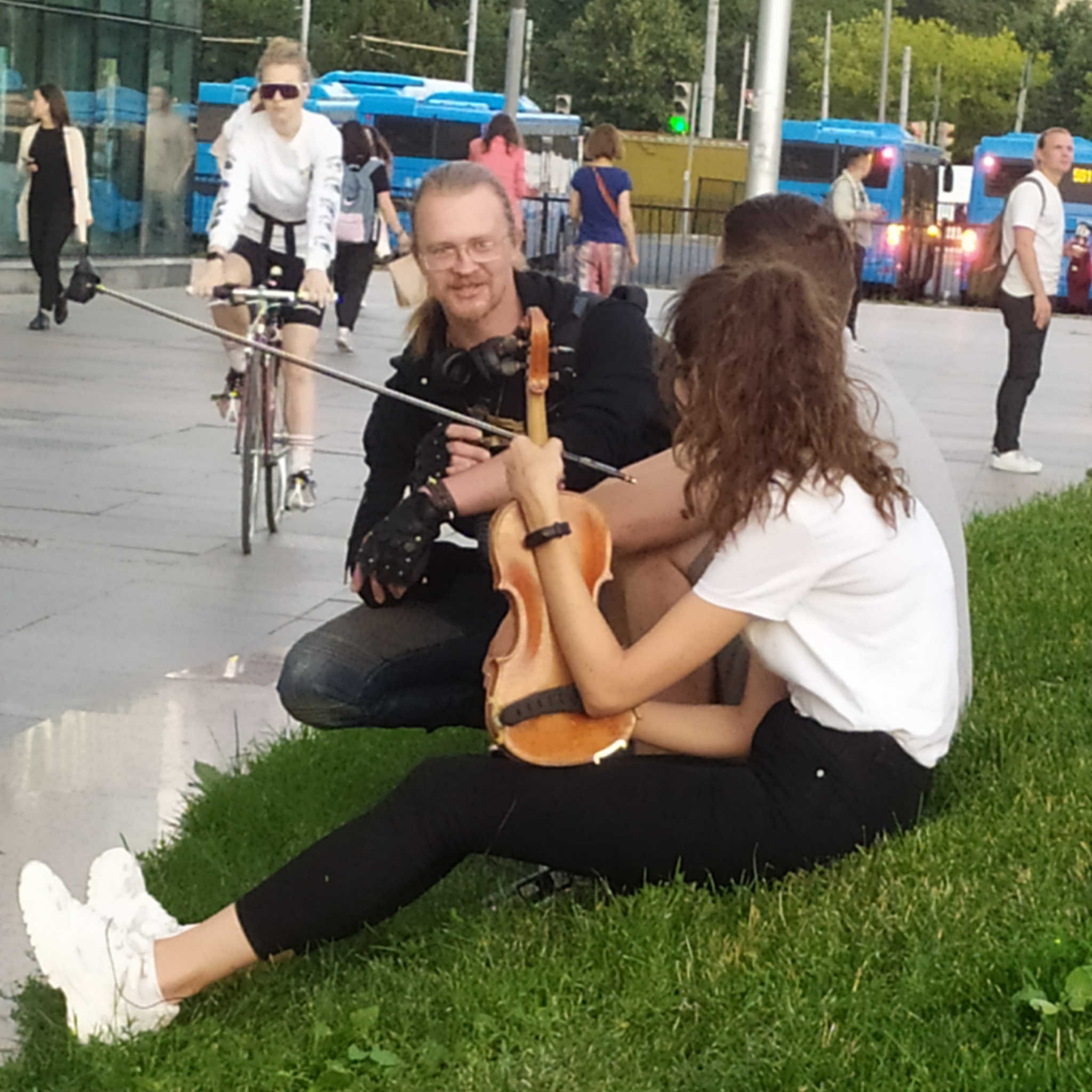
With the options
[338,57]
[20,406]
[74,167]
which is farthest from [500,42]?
[20,406]

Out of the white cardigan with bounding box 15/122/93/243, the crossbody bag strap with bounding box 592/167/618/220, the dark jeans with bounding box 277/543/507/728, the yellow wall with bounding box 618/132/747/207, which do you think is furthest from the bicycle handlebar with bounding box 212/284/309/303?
the yellow wall with bounding box 618/132/747/207

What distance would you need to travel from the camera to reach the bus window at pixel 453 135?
37688mm

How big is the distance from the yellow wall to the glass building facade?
33.5 m

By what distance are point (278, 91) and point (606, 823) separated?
5.73m

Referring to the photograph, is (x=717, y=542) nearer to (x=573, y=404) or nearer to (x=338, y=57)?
(x=573, y=404)

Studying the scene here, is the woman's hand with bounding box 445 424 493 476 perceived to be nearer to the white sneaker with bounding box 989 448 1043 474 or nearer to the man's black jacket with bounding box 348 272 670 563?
the man's black jacket with bounding box 348 272 670 563

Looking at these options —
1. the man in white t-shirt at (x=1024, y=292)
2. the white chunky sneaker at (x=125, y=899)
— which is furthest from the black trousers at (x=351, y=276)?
the white chunky sneaker at (x=125, y=899)

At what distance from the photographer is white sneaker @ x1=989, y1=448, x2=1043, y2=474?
11.7m

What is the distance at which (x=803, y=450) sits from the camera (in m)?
3.39

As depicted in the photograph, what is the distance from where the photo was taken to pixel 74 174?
52.7 ft

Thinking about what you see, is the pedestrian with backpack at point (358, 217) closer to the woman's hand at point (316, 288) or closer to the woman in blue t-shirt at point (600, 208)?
the woman in blue t-shirt at point (600, 208)

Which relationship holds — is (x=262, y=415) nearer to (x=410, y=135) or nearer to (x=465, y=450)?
(x=465, y=450)

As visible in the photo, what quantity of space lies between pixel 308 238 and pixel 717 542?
5.29m

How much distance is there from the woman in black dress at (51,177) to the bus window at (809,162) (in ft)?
82.6
